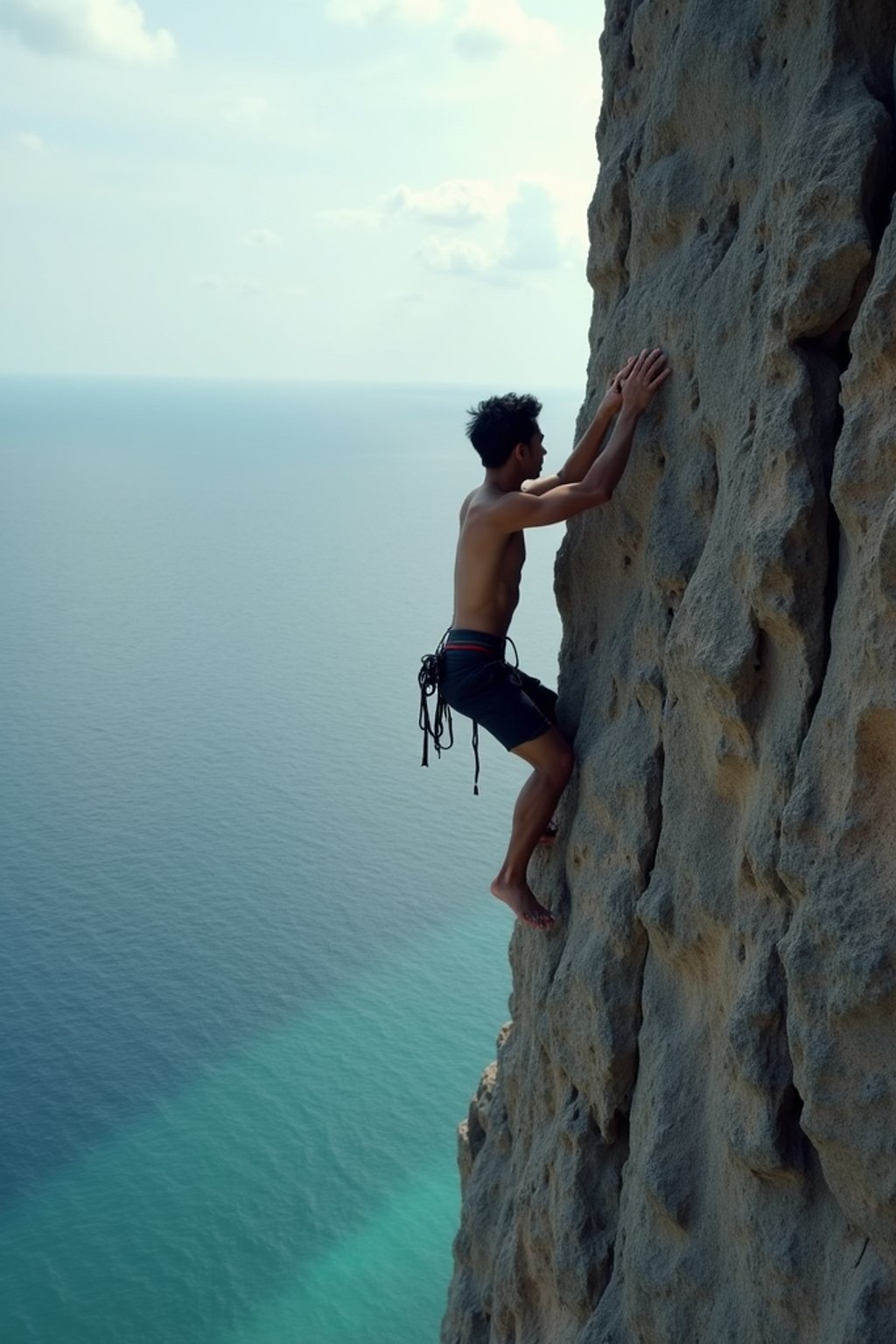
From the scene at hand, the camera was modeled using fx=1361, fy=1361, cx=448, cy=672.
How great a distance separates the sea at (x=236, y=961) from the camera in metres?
9.05

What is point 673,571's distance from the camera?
3.55 metres

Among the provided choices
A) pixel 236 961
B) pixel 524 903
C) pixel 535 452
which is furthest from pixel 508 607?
pixel 236 961

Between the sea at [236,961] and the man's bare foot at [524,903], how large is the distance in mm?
5141

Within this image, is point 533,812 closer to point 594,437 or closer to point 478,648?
point 478,648

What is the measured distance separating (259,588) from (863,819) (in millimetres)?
27140

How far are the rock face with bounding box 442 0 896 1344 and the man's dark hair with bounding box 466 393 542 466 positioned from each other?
31 centimetres

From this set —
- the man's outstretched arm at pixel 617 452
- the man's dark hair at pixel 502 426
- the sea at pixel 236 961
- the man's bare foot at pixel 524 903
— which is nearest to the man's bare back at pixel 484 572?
the man's dark hair at pixel 502 426

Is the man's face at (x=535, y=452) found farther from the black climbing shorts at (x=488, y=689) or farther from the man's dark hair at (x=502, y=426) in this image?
the black climbing shorts at (x=488, y=689)

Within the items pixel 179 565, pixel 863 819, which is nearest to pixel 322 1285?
pixel 863 819

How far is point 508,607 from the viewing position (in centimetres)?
412

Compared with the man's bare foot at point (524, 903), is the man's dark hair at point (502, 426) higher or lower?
higher

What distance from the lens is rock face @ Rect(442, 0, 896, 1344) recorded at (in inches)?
103

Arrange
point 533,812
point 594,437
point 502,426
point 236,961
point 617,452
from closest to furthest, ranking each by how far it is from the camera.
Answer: point 617,452
point 594,437
point 502,426
point 533,812
point 236,961

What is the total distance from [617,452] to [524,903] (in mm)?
1410
